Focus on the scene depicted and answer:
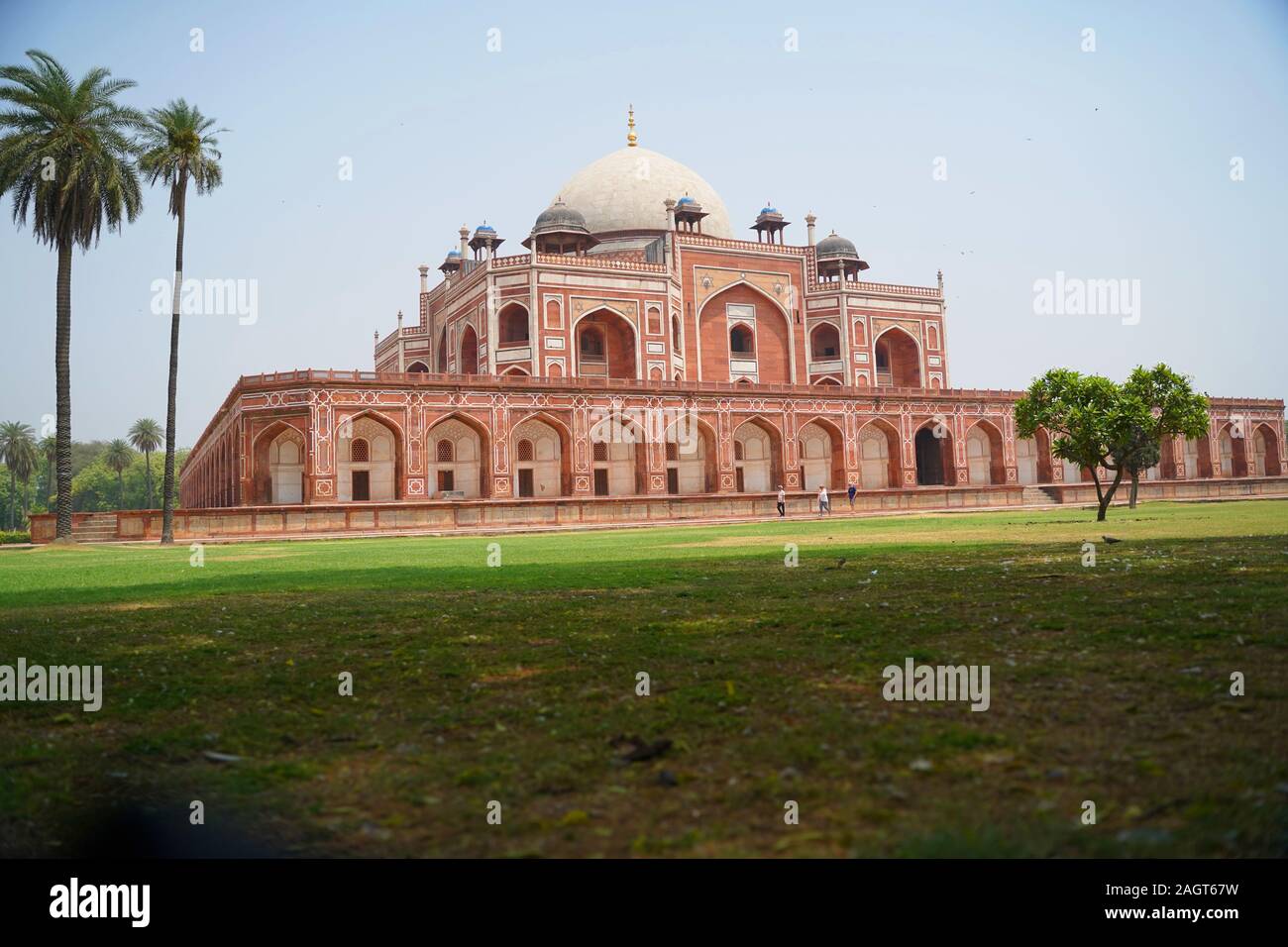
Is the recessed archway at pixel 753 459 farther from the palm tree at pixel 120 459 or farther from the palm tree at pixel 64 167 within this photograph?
the palm tree at pixel 120 459

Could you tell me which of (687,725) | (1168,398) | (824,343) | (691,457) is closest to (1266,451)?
(824,343)

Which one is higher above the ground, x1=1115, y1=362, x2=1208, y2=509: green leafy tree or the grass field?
x1=1115, y1=362, x2=1208, y2=509: green leafy tree

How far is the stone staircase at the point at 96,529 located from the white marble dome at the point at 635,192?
30.9m

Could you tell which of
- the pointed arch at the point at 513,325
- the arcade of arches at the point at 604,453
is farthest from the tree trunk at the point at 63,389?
the pointed arch at the point at 513,325

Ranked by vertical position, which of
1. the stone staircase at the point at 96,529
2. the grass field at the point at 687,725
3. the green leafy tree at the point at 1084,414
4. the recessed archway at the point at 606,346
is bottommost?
the grass field at the point at 687,725

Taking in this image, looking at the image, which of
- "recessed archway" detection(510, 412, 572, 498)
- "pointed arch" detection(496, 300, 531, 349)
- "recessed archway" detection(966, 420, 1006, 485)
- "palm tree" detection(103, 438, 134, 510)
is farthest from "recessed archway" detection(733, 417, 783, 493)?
"palm tree" detection(103, 438, 134, 510)

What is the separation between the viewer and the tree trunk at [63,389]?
2641cm

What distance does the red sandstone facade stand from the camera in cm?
3631

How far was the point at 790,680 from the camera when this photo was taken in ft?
13.4

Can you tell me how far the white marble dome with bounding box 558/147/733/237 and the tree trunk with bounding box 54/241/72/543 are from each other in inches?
1149

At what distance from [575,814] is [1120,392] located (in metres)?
22.7

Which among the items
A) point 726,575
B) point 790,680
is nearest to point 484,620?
point 790,680

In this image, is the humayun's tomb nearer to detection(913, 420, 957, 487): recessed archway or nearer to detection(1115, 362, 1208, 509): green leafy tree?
detection(913, 420, 957, 487): recessed archway
